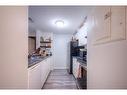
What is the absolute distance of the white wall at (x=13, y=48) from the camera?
181 centimetres

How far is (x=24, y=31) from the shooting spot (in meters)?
1.90

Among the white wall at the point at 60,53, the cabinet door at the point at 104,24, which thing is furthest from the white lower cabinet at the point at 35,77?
the white wall at the point at 60,53

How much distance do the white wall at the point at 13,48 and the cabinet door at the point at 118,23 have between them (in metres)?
1.08

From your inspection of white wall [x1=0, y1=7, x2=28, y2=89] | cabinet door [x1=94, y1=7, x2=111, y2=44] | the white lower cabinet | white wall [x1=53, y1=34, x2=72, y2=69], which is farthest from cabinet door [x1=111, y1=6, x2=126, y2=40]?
white wall [x1=53, y1=34, x2=72, y2=69]

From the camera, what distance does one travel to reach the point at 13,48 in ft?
6.06

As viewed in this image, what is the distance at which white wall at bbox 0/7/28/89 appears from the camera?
5.95 ft

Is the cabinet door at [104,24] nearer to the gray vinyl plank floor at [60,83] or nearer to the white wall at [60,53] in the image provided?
the gray vinyl plank floor at [60,83]

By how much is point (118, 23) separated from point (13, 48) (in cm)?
125

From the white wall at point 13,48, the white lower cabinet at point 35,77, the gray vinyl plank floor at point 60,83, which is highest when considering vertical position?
the white wall at point 13,48

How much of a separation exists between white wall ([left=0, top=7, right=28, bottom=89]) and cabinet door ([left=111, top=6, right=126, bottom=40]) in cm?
108

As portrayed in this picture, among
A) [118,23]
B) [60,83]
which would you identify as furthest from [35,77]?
[60,83]
